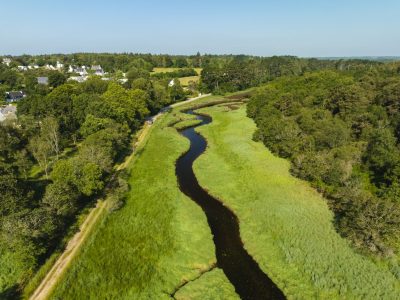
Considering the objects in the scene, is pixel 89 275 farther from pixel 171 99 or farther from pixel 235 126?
pixel 171 99

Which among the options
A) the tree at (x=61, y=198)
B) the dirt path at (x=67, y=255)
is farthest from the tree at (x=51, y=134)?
the dirt path at (x=67, y=255)

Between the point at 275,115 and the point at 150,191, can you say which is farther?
the point at 275,115

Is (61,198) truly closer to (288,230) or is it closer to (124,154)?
(124,154)

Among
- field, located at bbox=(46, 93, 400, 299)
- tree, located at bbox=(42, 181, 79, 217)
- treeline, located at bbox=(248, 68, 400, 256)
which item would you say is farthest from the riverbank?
treeline, located at bbox=(248, 68, 400, 256)

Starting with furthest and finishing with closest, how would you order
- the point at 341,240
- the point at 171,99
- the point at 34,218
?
1. the point at 171,99
2. the point at 341,240
3. the point at 34,218

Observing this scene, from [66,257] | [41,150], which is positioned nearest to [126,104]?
[41,150]

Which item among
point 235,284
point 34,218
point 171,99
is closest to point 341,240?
point 235,284

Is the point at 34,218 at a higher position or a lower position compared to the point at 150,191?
higher

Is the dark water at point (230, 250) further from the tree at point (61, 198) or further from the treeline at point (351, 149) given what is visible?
the tree at point (61, 198)
